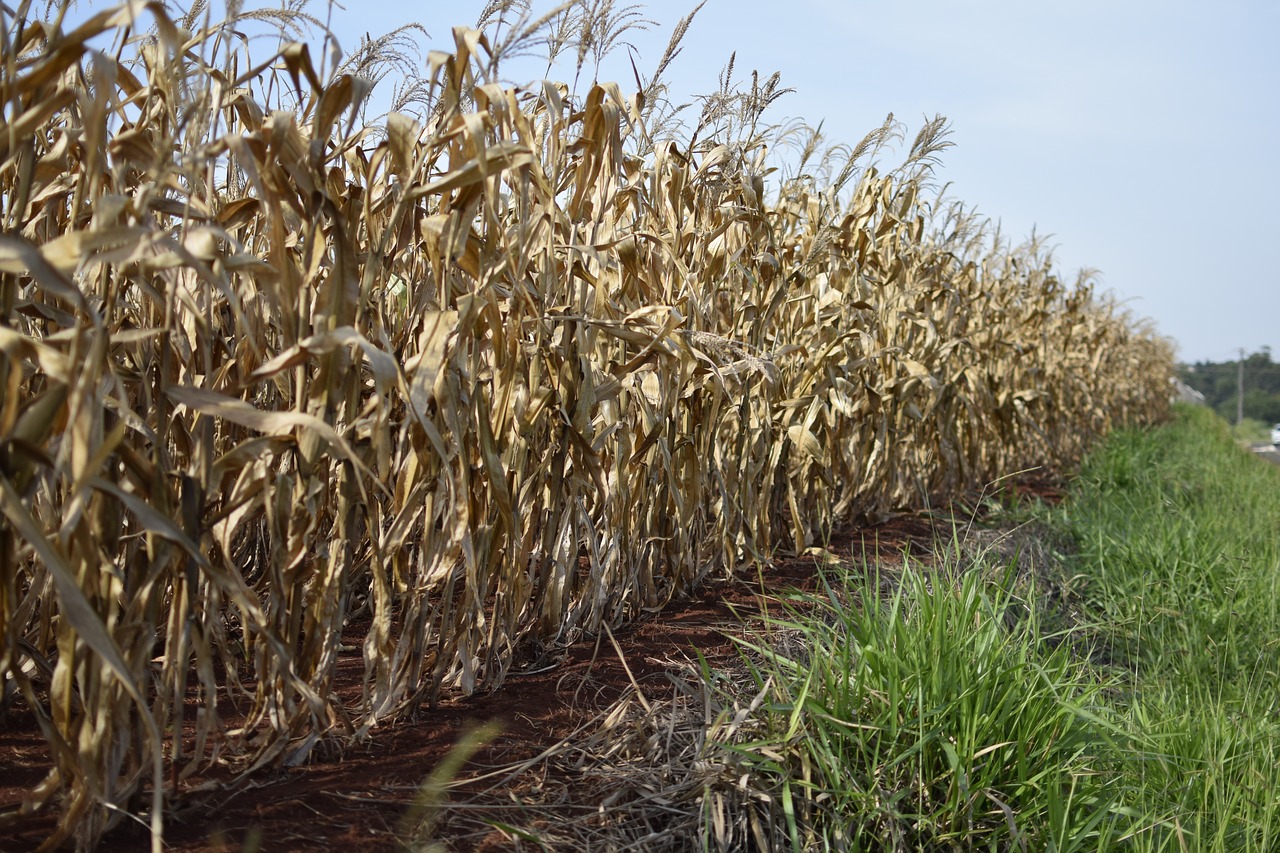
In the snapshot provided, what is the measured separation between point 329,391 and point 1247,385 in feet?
239

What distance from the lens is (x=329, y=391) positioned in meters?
1.72

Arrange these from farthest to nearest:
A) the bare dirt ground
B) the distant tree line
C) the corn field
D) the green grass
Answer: the distant tree line, the green grass, the bare dirt ground, the corn field

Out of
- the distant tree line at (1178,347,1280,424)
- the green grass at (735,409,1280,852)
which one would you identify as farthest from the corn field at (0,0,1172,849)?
the distant tree line at (1178,347,1280,424)

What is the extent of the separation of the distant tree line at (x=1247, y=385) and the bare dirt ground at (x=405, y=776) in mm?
55168

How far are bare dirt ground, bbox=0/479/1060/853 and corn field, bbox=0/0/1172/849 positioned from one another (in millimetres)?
61

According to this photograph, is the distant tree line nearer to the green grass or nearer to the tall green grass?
the tall green grass

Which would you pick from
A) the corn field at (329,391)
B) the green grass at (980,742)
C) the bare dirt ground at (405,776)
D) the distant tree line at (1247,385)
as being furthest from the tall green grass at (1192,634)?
the distant tree line at (1247,385)

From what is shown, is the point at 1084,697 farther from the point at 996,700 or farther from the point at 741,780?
the point at 741,780

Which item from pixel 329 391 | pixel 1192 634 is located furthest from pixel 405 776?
Result: pixel 1192 634

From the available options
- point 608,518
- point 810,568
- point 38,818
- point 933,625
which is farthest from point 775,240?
point 38,818

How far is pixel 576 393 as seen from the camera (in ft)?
8.11

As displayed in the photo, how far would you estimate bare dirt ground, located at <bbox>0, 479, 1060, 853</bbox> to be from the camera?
65.1 inches

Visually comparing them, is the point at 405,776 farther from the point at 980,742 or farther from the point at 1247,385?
the point at 1247,385

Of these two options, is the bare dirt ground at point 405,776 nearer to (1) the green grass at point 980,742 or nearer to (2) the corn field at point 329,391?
(2) the corn field at point 329,391
